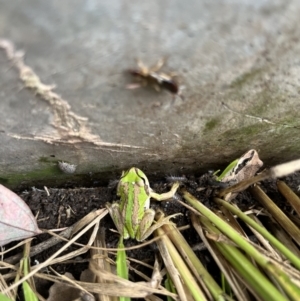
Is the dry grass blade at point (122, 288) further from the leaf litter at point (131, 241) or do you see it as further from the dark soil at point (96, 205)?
the dark soil at point (96, 205)

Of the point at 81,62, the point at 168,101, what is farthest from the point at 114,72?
the point at 168,101

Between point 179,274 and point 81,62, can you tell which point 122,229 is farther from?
point 81,62

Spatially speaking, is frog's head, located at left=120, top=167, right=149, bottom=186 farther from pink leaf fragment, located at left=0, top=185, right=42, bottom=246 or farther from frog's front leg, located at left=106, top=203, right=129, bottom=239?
pink leaf fragment, located at left=0, top=185, right=42, bottom=246

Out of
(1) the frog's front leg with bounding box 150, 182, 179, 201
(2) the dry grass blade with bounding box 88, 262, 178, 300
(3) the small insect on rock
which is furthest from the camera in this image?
(1) the frog's front leg with bounding box 150, 182, 179, 201

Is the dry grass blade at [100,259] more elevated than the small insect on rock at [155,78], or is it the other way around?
the small insect on rock at [155,78]

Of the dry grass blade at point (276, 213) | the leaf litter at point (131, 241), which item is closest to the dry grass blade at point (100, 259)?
the leaf litter at point (131, 241)

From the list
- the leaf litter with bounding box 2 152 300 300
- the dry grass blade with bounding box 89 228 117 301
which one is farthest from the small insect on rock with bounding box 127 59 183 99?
the dry grass blade with bounding box 89 228 117 301
